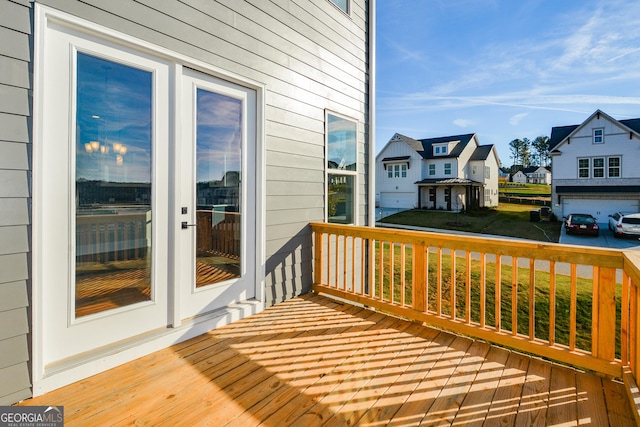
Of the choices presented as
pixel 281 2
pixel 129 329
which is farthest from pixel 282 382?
pixel 281 2

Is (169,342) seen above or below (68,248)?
below

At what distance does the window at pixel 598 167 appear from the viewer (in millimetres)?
16375

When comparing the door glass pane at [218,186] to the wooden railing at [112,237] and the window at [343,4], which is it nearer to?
the wooden railing at [112,237]

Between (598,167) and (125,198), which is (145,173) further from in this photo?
(598,167)

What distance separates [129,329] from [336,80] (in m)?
3.66

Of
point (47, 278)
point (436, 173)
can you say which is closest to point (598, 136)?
point (436, 173)

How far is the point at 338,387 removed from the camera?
6.33 feet

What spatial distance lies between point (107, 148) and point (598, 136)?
72.4 feet

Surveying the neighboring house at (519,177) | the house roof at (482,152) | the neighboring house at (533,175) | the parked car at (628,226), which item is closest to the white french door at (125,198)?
the parked car at (628,226)

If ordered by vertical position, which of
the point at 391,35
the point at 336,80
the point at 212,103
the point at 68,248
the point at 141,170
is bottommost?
the point at 68,248

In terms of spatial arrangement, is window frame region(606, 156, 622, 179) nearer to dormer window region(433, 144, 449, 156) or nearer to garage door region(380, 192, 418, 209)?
dormer window region(433, 144, 449, 156)

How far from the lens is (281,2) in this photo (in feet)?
10.9

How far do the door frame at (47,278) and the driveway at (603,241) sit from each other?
44.1ft

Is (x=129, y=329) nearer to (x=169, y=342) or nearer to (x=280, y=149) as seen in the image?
(x=169, y=342)
